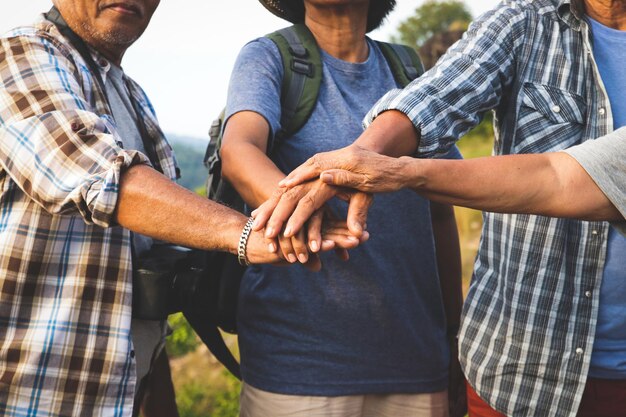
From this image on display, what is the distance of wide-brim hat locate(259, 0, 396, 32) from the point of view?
115 inches

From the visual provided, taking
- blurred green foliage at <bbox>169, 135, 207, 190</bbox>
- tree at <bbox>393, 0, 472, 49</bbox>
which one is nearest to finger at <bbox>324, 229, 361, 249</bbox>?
blurred green foliage at <bbox>169, 135, 207, 190</bbox>

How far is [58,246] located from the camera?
2182 mm

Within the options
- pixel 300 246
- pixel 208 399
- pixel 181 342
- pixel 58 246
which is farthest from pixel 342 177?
pixel 181 342

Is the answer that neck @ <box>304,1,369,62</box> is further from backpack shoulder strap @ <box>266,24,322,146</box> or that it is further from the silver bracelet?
the silver bracelet

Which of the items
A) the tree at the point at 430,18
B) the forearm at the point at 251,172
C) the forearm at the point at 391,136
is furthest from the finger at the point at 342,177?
the tree at the point at 430,18

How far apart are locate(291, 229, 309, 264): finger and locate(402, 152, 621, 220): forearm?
13.2 inches

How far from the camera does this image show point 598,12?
2.35 metres

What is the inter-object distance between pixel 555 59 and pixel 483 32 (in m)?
0.24

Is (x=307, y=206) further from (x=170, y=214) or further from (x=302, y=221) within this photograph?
(x=170, y=214)

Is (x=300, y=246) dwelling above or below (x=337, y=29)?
below

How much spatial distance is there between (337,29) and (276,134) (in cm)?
51

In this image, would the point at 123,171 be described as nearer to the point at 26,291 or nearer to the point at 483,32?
the point at 26,291

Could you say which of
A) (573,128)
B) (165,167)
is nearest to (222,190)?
(165,167)

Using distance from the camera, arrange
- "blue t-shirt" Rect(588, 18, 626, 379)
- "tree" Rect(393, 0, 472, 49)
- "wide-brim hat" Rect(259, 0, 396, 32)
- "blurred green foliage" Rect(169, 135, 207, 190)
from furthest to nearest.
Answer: "tree" Rect(393, 0, 472, 49) < "blurred green foliage" Rect(169, 135, 207, 190) < "wide-brim hat" Rect(259, 0, 396, 32) < "blue t-shirt" Rect(588, 18, 626, 379)
